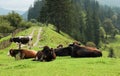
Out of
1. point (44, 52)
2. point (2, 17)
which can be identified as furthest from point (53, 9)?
point (44, 52)

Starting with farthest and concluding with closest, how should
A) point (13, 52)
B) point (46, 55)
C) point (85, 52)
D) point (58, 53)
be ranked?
point (58, 53) → point (13, 52) → point (85, 52) → point (46, 55)

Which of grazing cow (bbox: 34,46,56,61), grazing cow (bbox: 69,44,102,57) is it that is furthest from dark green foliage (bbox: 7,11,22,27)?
grazing cow (bbox: 34,46,56,61)

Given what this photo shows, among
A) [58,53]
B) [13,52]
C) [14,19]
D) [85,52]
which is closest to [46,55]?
[85,52]

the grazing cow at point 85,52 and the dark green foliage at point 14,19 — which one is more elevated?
the dark green foliage at point 14,19

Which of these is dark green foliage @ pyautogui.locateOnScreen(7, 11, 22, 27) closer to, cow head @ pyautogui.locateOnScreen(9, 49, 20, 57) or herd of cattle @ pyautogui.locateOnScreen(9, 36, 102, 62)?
cow head @ pyautogui.locateOnScreen(9, 49, 20, 57)

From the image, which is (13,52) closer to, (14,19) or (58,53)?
Result: (58,53)

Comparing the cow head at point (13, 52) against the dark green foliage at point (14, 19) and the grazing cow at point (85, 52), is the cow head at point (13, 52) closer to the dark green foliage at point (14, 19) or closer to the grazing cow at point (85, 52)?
the grazing cow at point (85, 52)

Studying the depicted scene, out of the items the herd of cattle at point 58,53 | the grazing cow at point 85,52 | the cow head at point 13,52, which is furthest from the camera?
the cow head at point 13,52

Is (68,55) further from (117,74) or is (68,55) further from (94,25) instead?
(94,25)

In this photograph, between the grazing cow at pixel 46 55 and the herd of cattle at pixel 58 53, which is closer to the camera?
the grazing cow at pixel 46 55

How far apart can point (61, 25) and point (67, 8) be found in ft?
35.3

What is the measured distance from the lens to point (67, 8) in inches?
4038

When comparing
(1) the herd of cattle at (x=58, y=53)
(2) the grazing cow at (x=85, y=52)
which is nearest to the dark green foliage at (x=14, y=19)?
(1) the herd of cattle at (x=58, y=53)

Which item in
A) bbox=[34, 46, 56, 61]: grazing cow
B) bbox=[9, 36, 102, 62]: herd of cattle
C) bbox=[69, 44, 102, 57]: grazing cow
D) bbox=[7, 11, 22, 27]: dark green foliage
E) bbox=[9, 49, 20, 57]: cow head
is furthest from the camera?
bbox=[7, 11, 22, 27]: dark green foliage
